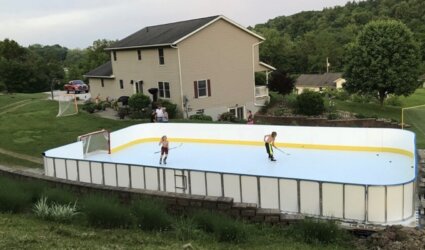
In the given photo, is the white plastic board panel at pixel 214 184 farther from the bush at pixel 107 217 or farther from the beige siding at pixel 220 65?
the beige siding at pixel 220 65

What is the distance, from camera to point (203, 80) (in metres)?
30.8

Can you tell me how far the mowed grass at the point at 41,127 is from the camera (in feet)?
69.6

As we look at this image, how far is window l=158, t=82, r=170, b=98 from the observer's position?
100ft

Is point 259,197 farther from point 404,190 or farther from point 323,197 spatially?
point 404,190

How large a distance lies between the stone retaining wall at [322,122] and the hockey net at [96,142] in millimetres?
13990

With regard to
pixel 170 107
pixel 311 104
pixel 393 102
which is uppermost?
pixel 170 107

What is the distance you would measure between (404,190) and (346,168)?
4548 millimetres

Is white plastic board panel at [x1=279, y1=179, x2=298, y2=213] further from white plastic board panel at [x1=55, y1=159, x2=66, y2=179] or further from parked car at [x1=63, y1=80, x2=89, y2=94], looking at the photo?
parked car at [x1=63, y1=80, x2=89, y2=94]

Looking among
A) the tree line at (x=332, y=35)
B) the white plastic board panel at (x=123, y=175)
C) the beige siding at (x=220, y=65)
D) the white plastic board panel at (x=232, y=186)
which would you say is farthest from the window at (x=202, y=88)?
the tree line at (x=332, y=35)

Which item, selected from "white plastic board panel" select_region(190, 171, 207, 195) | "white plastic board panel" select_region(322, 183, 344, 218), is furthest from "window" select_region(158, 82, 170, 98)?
"white plastic board panel" select_region(322, 183, 344, 218)

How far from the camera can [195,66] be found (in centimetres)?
3033

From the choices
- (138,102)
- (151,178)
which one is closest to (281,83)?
(138,102)

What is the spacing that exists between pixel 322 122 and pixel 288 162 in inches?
538

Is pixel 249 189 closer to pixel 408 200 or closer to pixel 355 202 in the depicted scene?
pixel 355 202
